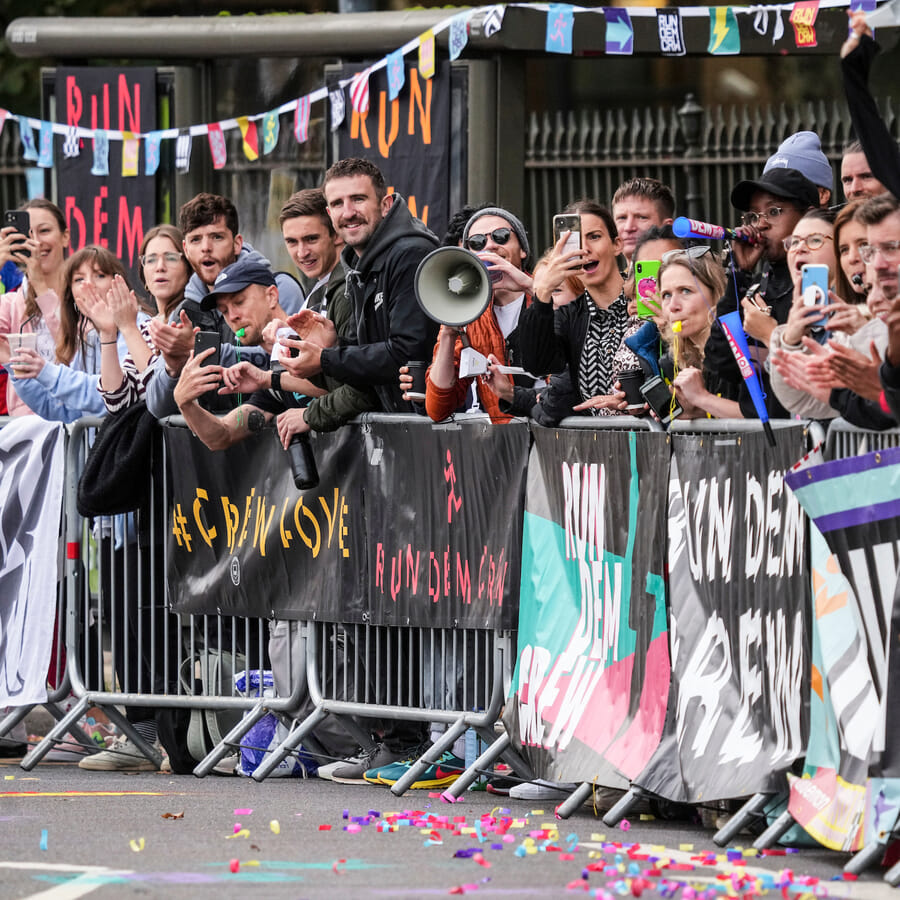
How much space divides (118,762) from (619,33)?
214 inches

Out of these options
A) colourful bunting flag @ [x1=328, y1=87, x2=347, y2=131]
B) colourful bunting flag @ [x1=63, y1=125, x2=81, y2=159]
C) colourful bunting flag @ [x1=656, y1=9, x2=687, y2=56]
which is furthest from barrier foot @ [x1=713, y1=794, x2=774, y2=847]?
colourful bunting flag @ [x1=63, y1=125, x2=81, y2=159]

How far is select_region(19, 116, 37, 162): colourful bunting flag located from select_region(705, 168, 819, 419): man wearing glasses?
8.79m

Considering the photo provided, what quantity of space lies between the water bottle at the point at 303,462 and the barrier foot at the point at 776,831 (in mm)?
2956

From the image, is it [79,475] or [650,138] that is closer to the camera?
[79,475]

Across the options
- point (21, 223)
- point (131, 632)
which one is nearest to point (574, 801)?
point (131, 632)

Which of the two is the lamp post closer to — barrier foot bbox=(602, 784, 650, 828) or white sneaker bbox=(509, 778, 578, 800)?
white sneaker bbox=(509, 778, 578, 800)

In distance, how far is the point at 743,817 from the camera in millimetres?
6957

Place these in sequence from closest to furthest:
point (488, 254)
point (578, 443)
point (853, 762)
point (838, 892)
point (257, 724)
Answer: point (838, 892)
point (853, 762)
point (578, 443)
point (488, 254)
point (257, 724)

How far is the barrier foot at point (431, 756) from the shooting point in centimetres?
843

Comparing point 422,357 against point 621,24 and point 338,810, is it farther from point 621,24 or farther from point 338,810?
point 621,24

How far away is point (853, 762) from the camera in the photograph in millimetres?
6547

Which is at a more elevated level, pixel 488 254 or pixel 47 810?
pixel 488 254

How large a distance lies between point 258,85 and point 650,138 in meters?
3.04

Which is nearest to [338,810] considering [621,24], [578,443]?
[578,443]
